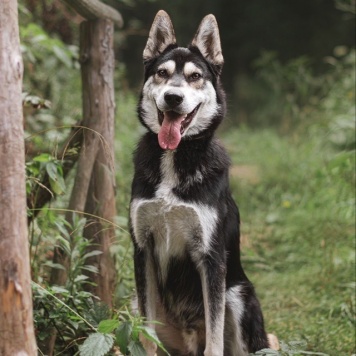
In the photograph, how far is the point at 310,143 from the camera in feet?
28.8

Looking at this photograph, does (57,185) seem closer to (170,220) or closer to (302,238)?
(170,220)

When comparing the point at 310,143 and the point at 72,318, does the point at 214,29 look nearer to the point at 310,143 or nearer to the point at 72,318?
the point at 72,318

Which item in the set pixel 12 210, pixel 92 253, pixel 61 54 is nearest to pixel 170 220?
pixel 92 253

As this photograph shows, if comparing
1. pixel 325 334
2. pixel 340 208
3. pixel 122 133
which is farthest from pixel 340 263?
pixel 122 133

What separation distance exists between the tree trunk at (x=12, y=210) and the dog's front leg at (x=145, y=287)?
1027 millimetres

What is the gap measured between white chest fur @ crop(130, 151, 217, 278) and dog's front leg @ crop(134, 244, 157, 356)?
7 centimetres

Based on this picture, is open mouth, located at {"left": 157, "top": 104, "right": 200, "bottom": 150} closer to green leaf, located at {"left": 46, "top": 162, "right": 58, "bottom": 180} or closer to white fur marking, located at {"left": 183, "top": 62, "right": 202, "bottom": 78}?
white fur marking, located at {"left": 183, "top": 62, "right": 202, "bottom": 78}

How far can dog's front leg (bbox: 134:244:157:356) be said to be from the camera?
3.45m

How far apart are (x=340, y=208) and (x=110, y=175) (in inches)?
90.9

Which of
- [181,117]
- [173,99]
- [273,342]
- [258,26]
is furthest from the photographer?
[258,26]

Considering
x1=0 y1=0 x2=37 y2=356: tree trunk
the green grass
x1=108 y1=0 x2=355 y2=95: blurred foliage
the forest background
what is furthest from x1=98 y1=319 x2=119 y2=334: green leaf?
x1=108 y1=0 x2=355 y2=95: blurred foliage

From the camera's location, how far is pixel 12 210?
243cm

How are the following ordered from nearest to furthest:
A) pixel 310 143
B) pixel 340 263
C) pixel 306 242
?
pixel 340 263 < pixel 306 242 < pixel 310 143

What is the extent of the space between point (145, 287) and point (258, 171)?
5.31 metres
